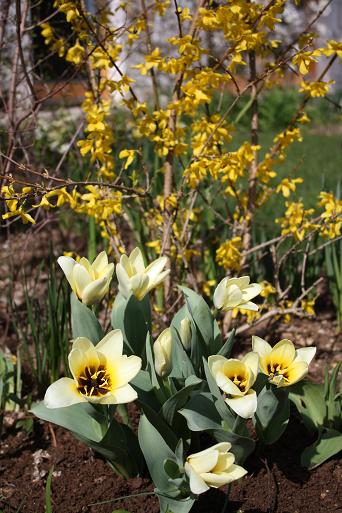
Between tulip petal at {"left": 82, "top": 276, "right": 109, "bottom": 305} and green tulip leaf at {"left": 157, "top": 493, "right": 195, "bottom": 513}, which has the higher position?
tulip petal at {"left": 82, "top": 276, "right": 109, "bottom": 305}

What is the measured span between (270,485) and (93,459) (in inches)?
22.3

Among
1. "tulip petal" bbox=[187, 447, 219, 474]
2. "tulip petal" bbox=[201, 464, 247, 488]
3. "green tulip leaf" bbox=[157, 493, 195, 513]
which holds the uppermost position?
"tulip petal" bbox=[187, 447, 219, 474]

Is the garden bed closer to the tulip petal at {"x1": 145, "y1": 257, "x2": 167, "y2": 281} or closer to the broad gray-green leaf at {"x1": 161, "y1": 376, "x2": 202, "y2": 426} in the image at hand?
the broad gray-green leaf at {"x1": 161, "y1": 376, "x2": 202, "y2": 426}

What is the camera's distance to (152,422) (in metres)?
1.76

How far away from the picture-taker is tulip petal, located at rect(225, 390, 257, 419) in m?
1.58

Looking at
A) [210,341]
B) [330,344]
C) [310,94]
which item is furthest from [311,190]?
[210,341]

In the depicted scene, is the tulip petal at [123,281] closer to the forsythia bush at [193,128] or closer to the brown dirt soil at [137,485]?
the forsythia bush at [193,128]

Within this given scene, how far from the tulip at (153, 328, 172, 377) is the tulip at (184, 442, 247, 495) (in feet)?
0.83

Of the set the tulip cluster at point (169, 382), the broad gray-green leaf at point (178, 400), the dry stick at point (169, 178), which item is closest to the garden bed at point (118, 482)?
the tulip cluster at point (169, 382)

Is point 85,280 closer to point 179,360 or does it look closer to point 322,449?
point 179,360

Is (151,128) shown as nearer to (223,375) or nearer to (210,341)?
(210,341)

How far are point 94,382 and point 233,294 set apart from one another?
1.48 feet

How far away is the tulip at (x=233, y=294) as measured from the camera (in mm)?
1768

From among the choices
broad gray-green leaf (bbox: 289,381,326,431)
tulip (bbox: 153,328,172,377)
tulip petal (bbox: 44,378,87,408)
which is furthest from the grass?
tulip petal (bbox: 44,378,87,408)
